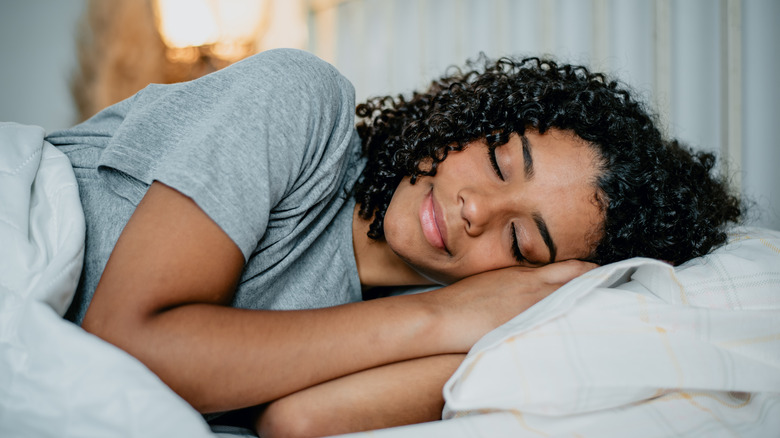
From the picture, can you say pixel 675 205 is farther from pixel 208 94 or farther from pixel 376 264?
pixel 208 94

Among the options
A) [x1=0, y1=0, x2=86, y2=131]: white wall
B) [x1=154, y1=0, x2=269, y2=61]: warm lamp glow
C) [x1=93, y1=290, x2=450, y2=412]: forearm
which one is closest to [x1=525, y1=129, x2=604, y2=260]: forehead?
A: [x1=93, y1=290, x2=450, y2=412]: forearm

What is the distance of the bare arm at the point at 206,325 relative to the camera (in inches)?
22.0

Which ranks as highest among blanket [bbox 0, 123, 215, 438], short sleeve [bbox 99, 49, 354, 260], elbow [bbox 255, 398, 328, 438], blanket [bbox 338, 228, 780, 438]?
short sleeve [bbox 99, 49, 354, 260]

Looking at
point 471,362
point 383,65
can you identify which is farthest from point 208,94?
point 383,65

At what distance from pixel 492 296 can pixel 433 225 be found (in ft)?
0.51

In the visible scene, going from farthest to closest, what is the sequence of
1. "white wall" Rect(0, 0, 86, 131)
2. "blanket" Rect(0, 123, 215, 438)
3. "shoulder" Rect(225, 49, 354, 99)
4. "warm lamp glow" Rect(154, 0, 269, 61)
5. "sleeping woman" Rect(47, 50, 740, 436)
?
"warm lamp glow" Rect(154, 0, 269, 61) → "white wall" Rect(0, 0, 86, 131) → "shoulder" Rect(225, 49, 354, 99) → "sleeping woman" Rect(47, 50, 740, 436) → "blanket" Rect(0, 123, 215, 438)

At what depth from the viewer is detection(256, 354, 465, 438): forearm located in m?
0.63

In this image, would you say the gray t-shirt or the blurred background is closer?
the gray t-shirt

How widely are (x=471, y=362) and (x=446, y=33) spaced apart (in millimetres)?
1873

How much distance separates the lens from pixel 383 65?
7.72 feet

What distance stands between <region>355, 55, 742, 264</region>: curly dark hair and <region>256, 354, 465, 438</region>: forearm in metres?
0.35

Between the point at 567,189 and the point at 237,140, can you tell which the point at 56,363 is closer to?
the point at 237,140

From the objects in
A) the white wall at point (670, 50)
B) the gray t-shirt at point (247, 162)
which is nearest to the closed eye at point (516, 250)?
the gray t-shirt at point (247, 162)

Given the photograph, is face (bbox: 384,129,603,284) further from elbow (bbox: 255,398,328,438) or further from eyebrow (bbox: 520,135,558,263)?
elbow (bbox: 255,398,328,438)
